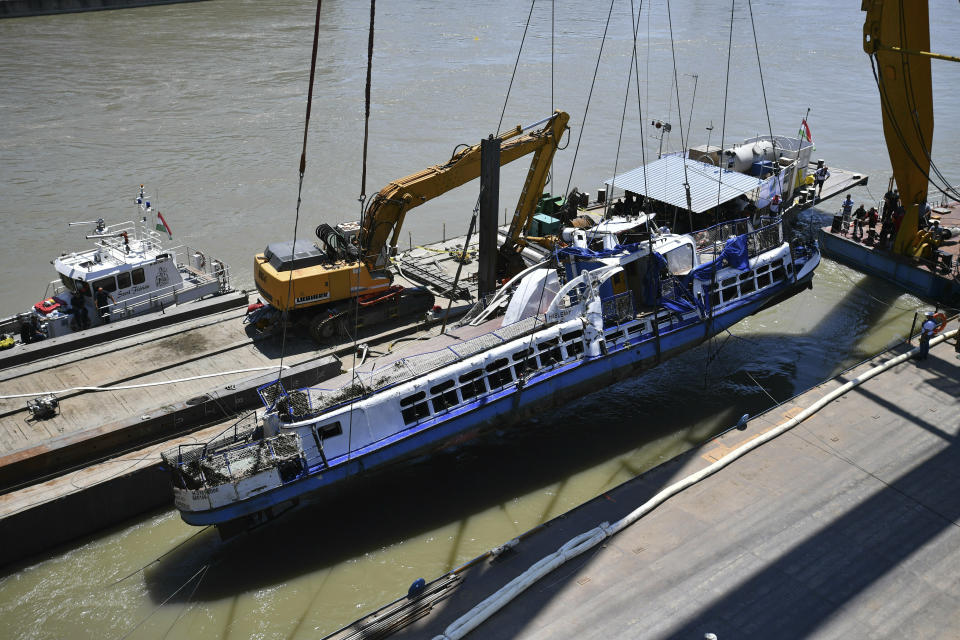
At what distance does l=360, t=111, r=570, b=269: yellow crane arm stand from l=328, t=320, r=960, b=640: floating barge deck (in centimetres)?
895

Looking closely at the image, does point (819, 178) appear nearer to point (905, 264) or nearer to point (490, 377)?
point (905, 264)

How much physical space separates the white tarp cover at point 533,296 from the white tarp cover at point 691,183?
21.8 ft

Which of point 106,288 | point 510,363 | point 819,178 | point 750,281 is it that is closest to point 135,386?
point 106,288

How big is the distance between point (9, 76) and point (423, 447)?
4320cm

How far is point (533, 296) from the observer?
57.0ft

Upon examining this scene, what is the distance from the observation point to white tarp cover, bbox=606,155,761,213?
23391mm

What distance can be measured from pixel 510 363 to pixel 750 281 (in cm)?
726

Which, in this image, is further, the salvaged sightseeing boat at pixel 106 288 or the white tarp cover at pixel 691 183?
the white tarp cover at pixel 691 183

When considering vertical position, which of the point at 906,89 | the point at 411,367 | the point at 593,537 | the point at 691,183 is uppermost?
the point at 906,89

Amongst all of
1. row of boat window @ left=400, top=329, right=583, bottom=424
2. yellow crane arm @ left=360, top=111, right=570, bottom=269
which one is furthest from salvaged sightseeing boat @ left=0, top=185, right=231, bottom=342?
row of boat window @ left=400, top=329, right=583, bottom=424

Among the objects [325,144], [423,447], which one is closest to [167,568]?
[423,447]

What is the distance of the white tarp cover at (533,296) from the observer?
56.6ft

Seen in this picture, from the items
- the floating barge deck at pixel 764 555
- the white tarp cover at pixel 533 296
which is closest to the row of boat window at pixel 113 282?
the white tarp cover at pixel 533 296

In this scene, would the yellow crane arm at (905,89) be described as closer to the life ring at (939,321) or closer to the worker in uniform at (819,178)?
the life ring at (939,321)
